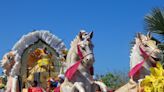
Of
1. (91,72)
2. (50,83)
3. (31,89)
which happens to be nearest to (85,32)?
(91,72)

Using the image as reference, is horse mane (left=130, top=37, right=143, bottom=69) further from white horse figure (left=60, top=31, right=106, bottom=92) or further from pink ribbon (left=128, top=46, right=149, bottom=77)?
white horse figure (left=60, top=31, right=106, bottom=92)

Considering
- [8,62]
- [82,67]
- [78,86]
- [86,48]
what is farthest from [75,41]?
[8,62]

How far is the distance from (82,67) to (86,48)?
37 cm

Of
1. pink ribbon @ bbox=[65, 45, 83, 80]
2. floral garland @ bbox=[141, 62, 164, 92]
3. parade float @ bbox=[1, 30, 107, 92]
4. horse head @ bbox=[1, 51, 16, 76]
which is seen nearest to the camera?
floral garland @ bbox=[141, 62, 164, 92]

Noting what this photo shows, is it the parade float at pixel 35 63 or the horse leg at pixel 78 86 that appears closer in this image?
the horse leg at pixel 78 86

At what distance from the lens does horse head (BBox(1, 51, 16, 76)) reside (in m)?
14.5

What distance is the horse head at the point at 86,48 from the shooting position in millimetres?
10133

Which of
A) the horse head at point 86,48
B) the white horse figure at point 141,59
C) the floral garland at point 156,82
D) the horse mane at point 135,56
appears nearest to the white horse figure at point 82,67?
the horse head at point 86,48

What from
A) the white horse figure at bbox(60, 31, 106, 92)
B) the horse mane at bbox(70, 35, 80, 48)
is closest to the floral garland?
the white horse figure at bbox(60, 31, 106, 92)

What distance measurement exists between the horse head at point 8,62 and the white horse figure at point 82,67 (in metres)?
4.28

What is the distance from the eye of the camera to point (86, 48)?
1024cm

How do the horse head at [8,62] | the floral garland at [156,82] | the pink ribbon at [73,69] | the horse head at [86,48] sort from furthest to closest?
the horse head at [8,62] < the pink ribbon at [73,69] < the horse head at [86,48] < the floral garland at [156,82]

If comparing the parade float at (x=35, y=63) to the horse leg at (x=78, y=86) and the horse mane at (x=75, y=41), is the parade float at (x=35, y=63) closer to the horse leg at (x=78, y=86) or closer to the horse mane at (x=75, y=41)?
the horse mane at (x=75, y=41)

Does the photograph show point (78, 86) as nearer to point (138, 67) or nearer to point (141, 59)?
point (138, 67)
